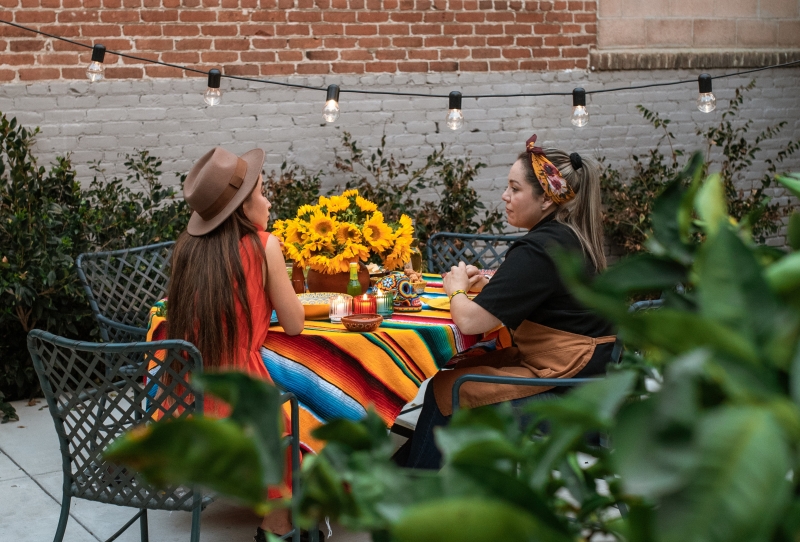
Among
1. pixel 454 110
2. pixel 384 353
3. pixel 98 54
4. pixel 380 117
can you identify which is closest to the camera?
pixel 384 353

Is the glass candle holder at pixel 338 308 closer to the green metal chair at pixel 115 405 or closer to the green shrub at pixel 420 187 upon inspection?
the green metal chair at pixel 115 405

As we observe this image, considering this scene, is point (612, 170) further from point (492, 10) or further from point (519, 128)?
point (492, 10)

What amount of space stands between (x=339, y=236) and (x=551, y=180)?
33.5 inches

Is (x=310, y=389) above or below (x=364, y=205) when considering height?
below

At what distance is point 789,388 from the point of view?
462 mm

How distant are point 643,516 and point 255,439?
0.71 feet

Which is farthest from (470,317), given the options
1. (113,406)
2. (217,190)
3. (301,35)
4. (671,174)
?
(671,174)

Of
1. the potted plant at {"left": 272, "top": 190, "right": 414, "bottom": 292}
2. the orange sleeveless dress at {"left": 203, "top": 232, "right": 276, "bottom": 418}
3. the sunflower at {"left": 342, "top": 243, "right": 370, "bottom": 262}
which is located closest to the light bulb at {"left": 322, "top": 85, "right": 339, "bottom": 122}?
the potted plant at {"left": 272, "top": 190, "right": 414, "bottom": 292}

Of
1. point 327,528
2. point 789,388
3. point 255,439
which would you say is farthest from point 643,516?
point 327,528

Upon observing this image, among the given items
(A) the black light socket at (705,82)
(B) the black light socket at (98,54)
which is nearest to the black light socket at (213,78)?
(B) the black light socket at (98,54)

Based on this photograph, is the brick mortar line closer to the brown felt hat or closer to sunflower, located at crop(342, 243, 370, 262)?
the brown felt hat

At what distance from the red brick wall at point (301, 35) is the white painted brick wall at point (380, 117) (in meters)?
0.11

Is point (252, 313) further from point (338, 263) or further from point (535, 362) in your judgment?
point (535, 362)

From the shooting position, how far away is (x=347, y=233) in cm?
358
